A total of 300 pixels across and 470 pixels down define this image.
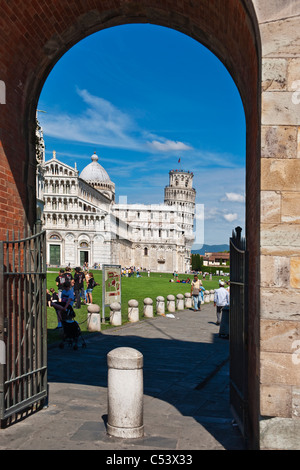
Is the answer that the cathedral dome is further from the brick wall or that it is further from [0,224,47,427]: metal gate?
[0,224,47,427]: metal gate

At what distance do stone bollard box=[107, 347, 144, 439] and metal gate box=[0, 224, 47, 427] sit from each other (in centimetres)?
122

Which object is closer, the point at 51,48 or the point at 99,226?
the point at 51,48

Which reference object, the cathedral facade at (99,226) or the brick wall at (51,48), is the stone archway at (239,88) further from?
the cathedral facade at (99,226)

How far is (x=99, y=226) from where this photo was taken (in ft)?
271

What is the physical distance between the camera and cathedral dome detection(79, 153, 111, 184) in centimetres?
11025

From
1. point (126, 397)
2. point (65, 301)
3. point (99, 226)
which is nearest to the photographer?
point (126, 397)

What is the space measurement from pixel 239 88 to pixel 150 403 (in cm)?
452

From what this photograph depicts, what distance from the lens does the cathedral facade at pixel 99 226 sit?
81.8 metres

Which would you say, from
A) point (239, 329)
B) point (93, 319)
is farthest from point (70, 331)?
point (239, 329)

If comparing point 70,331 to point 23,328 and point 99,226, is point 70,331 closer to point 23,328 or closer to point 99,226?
point 23,328

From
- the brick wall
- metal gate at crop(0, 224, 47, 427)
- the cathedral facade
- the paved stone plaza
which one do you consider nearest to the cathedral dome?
the cathedral facade
